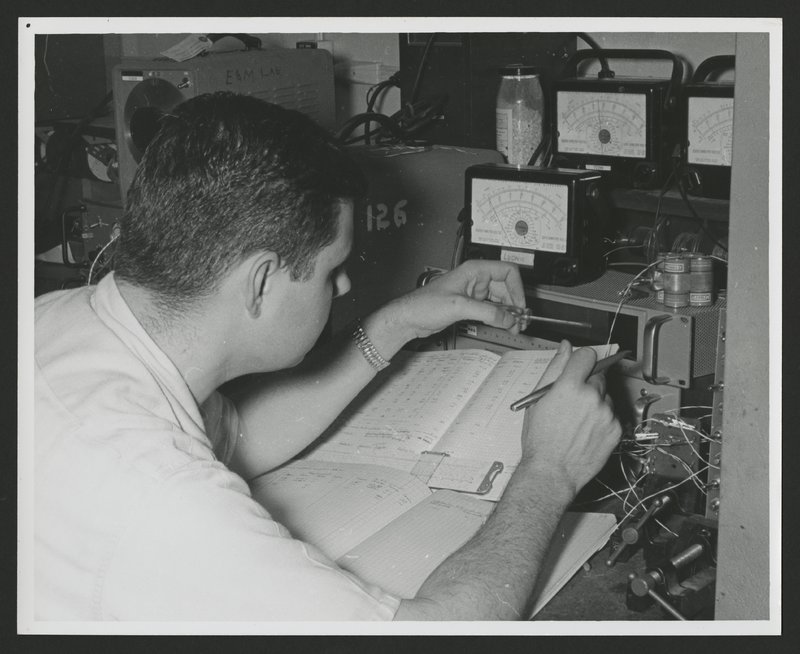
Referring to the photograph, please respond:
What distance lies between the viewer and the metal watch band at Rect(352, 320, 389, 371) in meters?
1.53

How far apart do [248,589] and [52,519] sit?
24 centimetres

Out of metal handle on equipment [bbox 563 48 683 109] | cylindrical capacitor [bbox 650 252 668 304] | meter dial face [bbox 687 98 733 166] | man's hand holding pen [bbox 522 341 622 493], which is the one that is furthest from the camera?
metal handle on equipment [bbox 563 48 683 109]

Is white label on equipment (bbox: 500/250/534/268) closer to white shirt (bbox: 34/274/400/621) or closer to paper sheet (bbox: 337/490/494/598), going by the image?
paper sheet (bbox: 337/490/494/598)

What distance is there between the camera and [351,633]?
1.01 metres

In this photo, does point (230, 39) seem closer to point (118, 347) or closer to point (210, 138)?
point (210, 138)

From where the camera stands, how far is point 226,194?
1079 mm

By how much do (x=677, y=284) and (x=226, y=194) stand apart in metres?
0.72

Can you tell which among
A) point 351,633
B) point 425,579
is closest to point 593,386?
point 425,579

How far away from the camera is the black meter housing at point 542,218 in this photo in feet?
Result: 5.19

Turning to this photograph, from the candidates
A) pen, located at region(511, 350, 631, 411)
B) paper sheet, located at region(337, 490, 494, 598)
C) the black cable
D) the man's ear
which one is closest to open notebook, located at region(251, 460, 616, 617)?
paper sheet, located at region(337, 490, 494, 598)

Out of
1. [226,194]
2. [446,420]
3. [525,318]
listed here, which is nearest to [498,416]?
[446,420]

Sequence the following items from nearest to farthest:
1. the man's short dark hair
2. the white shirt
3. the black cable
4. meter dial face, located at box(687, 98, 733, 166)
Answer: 1. the white shirt
2. the man's short dark hair
3. meter dial face, located at box(687, 98, 733, 166)
4. the black cable

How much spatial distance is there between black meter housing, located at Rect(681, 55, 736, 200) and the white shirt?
3.30ft

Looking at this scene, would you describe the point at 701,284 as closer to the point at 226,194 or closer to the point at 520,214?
the point at 520,214
